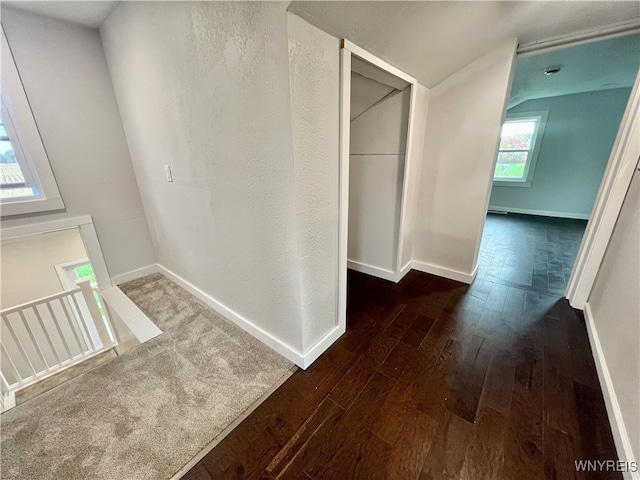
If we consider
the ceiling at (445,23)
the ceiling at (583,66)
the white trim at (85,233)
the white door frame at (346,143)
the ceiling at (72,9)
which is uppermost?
the ceiling at (72,9)

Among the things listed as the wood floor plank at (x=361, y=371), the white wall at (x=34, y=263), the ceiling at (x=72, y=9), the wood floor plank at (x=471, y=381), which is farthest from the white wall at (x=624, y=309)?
the white wall at (x=34, y=263)

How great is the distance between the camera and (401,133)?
199 cm

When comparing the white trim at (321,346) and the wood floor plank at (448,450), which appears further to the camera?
the white trim at (321,346)

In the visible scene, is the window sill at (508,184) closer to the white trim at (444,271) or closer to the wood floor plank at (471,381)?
the white trim at (444,271)

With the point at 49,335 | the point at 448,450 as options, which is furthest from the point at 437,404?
the point at 49,335

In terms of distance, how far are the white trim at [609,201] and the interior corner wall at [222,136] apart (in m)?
2.19

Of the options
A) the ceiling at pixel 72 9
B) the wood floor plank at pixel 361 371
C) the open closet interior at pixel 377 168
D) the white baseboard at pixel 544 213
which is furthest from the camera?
the white baseboard at pixel 544 213

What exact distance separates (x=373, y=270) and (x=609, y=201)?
178 cm

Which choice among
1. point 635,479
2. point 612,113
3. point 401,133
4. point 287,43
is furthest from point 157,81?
point 612,113

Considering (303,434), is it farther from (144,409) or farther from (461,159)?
(461,159)

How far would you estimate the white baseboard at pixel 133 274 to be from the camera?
2.48 metres

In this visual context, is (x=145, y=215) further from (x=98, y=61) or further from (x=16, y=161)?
(x=98, y=61)

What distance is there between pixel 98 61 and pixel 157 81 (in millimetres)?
1009

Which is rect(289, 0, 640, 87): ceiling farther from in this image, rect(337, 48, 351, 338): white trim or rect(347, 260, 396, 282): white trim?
rect(347, 260, 396, 282): white trim
